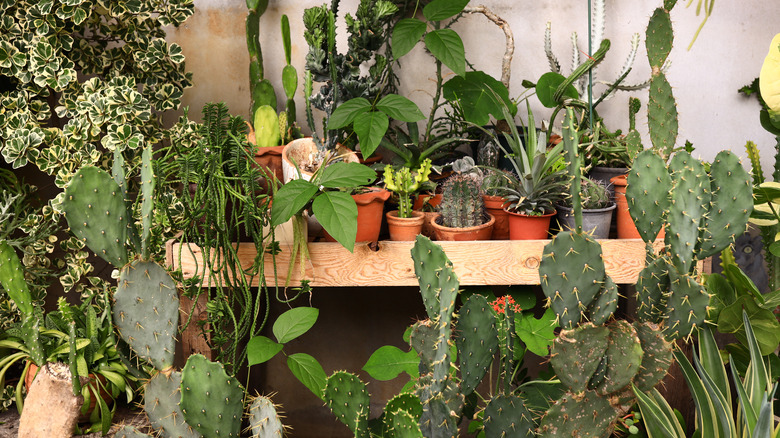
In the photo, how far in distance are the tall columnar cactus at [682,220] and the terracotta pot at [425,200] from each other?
690 mm

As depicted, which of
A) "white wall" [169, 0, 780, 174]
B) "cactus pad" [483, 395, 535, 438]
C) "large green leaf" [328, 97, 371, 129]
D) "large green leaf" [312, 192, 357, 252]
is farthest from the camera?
"white wall" [169, 0, 780, 174]

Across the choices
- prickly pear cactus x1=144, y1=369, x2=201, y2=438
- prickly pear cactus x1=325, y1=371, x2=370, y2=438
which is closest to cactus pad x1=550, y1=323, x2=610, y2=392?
prickly pear cactus x1=325, y1=371, x2=370, y2=438

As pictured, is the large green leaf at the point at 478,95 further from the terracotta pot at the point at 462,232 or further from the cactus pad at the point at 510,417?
the cactus pad at the point at 510,417

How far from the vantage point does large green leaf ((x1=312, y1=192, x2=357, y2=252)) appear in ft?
4.46

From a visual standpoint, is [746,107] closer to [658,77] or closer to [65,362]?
[658,77]

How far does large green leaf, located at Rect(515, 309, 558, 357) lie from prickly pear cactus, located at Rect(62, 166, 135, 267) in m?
1.11

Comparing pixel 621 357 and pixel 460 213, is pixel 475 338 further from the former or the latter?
pixel 460 213

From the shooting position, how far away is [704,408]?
56.7 inches

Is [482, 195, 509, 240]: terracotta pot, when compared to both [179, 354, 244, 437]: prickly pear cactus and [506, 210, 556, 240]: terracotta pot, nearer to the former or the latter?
[506, 210, 556, 240]: terracotta pot

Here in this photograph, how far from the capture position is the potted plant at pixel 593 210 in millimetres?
1644

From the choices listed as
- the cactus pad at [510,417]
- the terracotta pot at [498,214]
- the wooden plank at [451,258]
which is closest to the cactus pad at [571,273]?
the cactus pad at [510,417]

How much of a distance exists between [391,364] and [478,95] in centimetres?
85

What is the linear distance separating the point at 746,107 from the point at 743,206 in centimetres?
98

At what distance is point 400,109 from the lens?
164 centimetres
